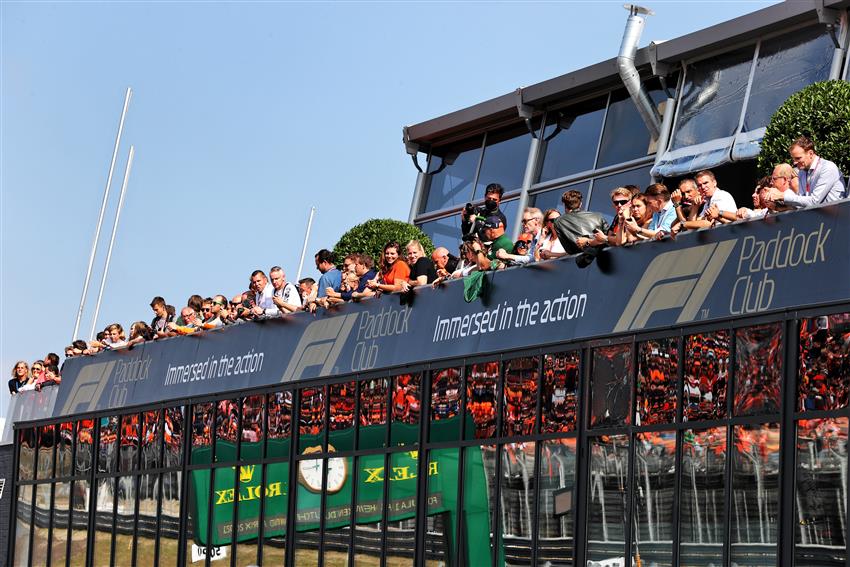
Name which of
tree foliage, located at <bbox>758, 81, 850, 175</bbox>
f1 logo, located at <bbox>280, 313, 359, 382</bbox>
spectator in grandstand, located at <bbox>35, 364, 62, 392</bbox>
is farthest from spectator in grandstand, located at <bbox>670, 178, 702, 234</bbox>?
spectator in grandstand, located at <bbox>35, 364, 62, 392</bbox>

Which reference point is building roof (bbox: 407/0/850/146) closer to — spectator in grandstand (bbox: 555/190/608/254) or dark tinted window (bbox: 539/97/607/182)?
dark tinted window (bbox: 539/97/607/182)

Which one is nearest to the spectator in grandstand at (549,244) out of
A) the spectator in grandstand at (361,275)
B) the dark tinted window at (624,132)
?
the spectator in grandstand at (361,275)

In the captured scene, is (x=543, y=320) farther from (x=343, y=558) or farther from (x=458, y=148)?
(x=458, y=148)

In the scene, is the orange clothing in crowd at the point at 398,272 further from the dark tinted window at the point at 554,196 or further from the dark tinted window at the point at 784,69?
the dark tinted window at the point at 554,196

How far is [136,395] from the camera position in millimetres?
→ 25719

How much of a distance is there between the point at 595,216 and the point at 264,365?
7100 millimetres

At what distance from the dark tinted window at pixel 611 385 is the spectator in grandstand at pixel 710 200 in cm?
166

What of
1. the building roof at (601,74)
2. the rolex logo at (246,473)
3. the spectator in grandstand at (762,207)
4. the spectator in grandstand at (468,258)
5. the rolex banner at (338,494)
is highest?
the building roof at (601,74)

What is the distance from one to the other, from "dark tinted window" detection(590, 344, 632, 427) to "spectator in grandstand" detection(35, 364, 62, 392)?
1449cm

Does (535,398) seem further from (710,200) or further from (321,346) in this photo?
(321,346)

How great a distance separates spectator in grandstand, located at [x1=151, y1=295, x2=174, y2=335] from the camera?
25109 mm

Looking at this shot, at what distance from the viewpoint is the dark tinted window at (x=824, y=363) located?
44.1 feet

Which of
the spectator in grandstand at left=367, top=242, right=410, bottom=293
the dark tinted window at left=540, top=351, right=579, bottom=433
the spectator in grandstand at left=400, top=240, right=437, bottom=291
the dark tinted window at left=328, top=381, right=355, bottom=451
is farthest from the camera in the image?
the dark tinted window at left=328, top=381, right=355, bottom=451

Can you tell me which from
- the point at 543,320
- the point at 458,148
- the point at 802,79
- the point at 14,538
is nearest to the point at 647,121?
the point at 802,79
